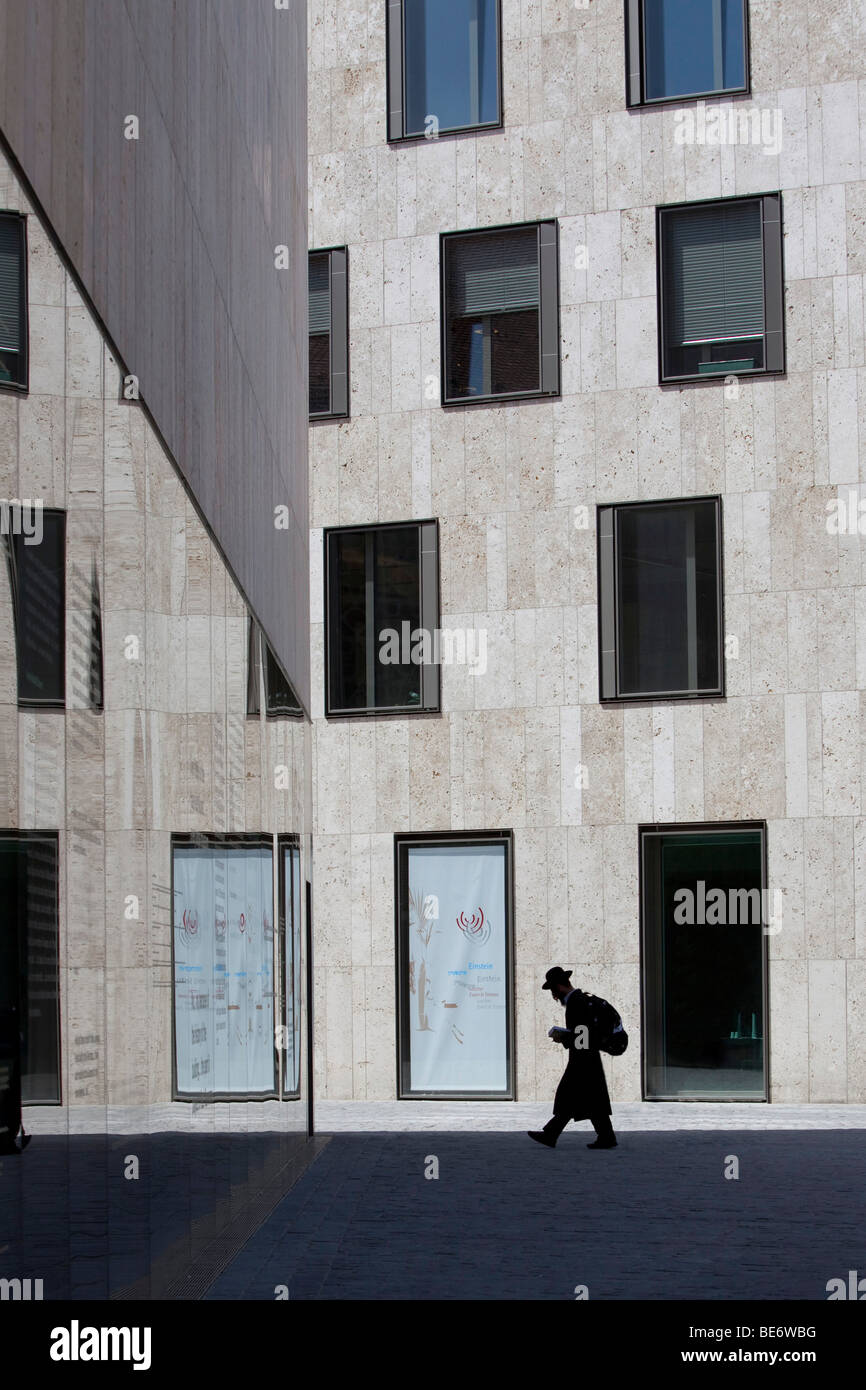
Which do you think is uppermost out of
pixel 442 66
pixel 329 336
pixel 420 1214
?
pixel 442 66

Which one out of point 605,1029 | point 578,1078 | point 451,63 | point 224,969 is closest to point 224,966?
point 224,969

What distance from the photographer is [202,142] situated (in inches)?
404

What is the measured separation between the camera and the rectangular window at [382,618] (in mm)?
25047

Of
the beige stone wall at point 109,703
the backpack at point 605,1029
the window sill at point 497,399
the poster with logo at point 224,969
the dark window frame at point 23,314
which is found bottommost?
the backpack at point 605,1029

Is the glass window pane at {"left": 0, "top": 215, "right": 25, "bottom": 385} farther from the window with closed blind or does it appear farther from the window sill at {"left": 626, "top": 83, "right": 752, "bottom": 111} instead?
the window sill at {"left": 626, "top": 83, "right": 752, "bottom": 111}

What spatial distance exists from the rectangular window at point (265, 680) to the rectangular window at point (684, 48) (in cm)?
1219

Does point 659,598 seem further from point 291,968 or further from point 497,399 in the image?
point 291,968

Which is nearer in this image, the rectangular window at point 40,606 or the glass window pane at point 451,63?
the rectangular window at point 40,606

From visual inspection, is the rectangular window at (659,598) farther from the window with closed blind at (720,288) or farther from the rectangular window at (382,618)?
the rectangular window at (382,618)

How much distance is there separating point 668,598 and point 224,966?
14430mm

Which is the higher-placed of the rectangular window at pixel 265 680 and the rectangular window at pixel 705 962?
the rectangular window at pixel 265 680

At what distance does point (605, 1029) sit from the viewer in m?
17.3

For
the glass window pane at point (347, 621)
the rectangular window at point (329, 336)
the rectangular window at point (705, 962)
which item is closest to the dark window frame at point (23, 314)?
the rectangular window at point (705, 962)
